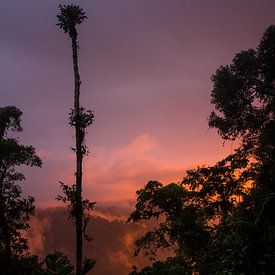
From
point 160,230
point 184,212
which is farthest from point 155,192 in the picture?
point 184,212

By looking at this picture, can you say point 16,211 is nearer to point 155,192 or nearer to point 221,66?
point 155,192

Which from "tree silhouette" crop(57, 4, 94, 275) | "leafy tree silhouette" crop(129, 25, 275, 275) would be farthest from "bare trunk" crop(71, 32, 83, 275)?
"leafy tree silhouette" crop(129, 25, 275, 275)

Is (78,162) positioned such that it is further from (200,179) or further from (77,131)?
(200,179)

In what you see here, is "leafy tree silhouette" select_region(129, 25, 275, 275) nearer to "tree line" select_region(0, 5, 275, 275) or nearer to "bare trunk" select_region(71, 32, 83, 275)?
"tree line" select_region(0, 5, 275, 275)

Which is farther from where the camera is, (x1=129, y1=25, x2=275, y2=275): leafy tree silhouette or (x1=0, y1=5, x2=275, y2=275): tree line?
(x1=129, y1=25, x2=275, y2=275): leafy tree silhouette

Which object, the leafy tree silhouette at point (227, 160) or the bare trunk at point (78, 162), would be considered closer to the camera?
the bare trunk at point (78, 162)

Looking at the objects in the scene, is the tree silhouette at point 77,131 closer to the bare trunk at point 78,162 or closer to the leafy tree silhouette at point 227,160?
the bare trunk at point 78,162

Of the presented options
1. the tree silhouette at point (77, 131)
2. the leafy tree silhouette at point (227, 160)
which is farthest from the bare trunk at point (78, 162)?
the leafy tree silhouette at point (227, 160)

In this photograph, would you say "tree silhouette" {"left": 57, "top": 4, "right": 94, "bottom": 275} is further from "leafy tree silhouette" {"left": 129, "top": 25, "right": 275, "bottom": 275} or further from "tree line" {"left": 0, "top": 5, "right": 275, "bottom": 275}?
"leafy tree silhouette" {"left": 129, "top": 25, "right": 275, "bottom": 275}

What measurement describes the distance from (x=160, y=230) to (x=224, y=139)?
821cm

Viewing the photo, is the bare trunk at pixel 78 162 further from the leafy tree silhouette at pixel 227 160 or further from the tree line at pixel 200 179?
the leafy tree silhouette at pixel 227 160

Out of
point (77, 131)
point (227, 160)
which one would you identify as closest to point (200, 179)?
point (227, 160)

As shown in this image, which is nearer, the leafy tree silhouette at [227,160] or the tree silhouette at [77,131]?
the tree silhouette at [77,131]

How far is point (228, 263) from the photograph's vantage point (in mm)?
9609
